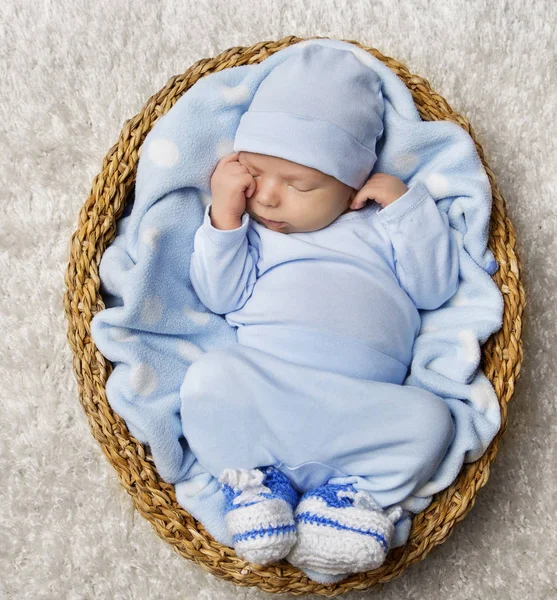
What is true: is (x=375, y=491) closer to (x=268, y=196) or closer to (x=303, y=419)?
(x=303, y=419)

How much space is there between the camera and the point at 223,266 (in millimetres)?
1341

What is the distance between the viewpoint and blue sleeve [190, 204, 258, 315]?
133 centimetres

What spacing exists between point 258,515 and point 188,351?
37 centimetres

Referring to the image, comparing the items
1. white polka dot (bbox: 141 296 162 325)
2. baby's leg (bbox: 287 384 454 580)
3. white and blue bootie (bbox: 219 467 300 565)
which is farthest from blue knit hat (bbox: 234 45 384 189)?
white and blue bootie (bbox: 219 467 300 565)

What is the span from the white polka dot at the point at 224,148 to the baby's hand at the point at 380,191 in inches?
9.8

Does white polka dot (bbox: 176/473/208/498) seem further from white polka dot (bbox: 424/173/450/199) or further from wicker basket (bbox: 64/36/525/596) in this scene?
white polka dot (bbox: 424/173/450/199)

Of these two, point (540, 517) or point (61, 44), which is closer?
point (540, 517)

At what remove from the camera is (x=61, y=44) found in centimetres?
168

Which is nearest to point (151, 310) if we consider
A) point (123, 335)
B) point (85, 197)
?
point (123, 335)

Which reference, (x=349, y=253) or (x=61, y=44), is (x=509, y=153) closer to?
(x=349, y=253)

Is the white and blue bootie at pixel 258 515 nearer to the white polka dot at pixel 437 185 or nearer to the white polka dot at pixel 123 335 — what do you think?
the white polka dot at pixel 123 335

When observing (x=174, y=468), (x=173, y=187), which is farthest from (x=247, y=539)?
(x=173, y=187)

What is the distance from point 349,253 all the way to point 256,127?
0.90ft

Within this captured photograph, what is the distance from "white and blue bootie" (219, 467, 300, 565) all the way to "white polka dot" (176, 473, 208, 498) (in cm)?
6
